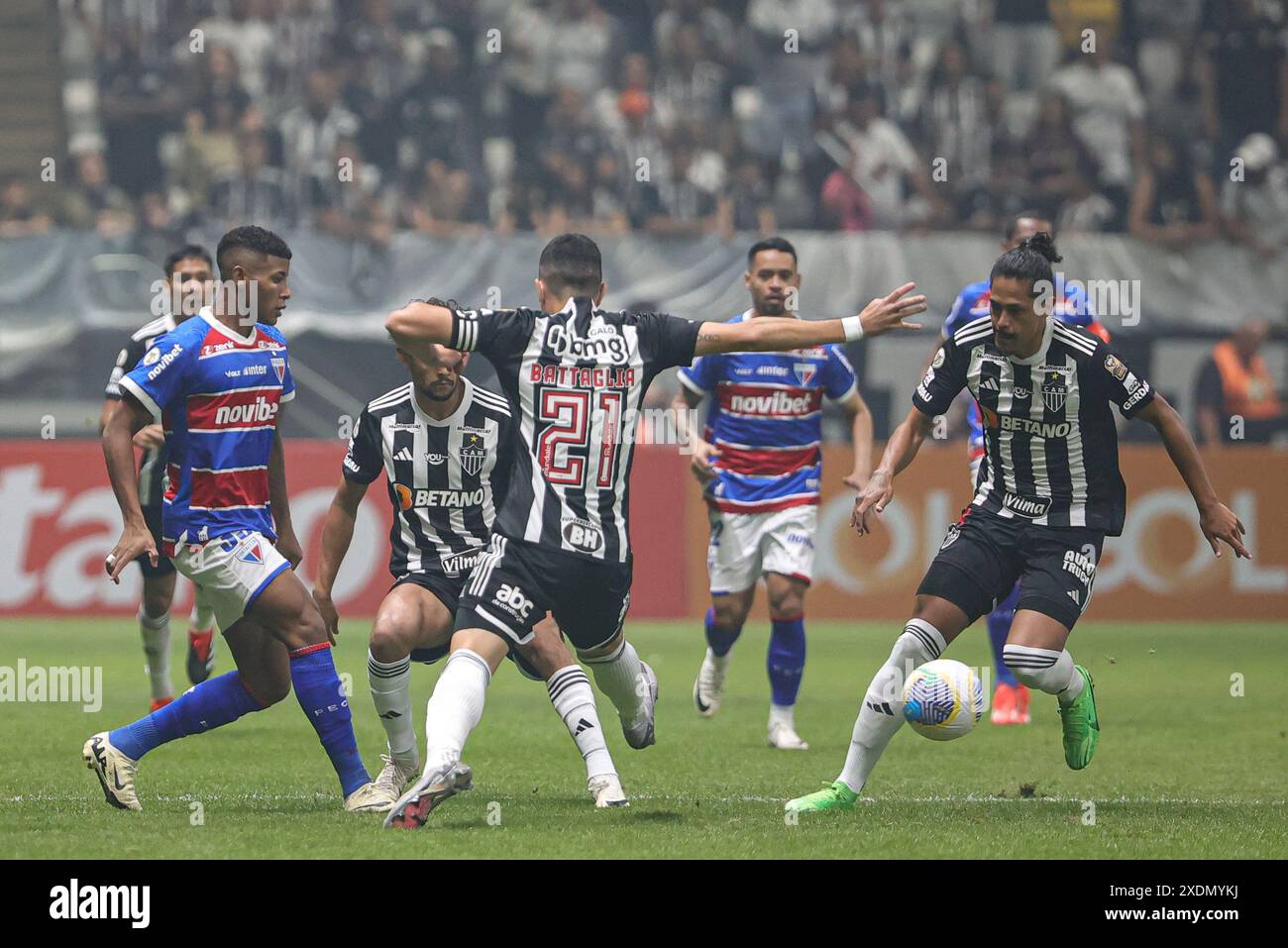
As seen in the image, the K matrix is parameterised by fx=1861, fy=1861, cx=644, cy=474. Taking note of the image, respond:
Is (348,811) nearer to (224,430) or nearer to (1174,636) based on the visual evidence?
(224,430)

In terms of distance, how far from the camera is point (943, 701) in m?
7.07

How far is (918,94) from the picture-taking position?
68.8ft

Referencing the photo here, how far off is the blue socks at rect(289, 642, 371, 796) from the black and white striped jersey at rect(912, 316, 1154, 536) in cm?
263

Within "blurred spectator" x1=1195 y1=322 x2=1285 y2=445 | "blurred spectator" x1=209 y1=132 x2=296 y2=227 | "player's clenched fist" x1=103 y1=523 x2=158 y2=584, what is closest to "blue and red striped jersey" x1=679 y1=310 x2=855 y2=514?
"player's clenched fist" x1=103 y1=523 x2=158 y2=584

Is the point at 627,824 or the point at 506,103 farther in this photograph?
the point at 506,103

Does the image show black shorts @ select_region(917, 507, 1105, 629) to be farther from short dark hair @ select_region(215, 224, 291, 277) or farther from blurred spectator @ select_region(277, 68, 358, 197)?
blurred spectator @ select_region(277, 68, 358, 197)

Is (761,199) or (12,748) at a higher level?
(761,199)

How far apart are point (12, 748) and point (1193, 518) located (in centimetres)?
1107

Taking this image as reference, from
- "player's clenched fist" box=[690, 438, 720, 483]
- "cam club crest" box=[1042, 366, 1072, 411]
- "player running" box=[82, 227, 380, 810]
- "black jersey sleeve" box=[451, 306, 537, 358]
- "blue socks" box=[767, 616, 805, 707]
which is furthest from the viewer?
"player's clenched fist" box=[690, 438, 720, 483]

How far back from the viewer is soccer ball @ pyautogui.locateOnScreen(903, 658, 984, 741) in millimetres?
7078

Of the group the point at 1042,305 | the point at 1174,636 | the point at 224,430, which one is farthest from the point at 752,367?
the point at 1174,636

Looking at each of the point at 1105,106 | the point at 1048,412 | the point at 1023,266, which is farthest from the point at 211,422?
the point at 1105,106

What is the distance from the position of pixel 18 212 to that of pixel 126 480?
42.6ft

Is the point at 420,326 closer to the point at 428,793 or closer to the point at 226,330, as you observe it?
the point at 226,330
